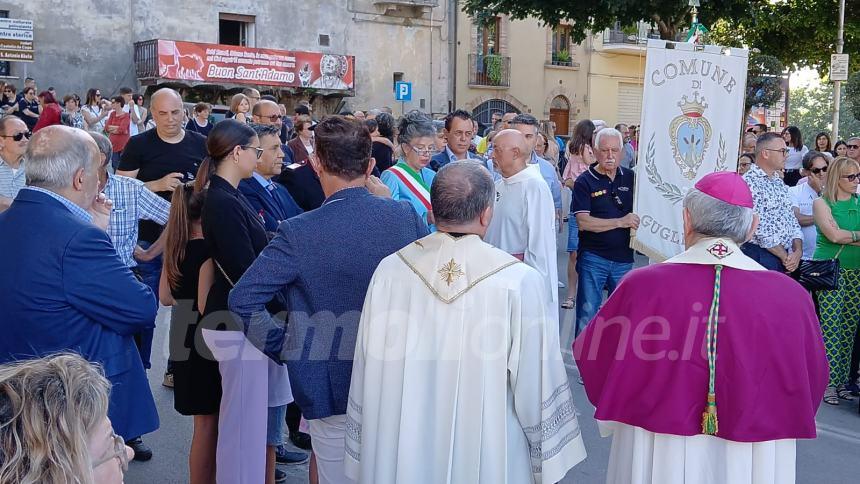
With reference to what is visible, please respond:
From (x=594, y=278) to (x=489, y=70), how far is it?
27.9m

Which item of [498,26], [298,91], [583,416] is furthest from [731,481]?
[498,26]

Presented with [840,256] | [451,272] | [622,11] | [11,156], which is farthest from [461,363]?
[622,11]

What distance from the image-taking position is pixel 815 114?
3859 cm

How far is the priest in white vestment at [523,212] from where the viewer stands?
5953 millimetres

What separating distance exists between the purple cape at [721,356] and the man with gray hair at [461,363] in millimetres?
330

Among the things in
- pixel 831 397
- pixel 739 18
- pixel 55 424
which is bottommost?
pixel 831 397

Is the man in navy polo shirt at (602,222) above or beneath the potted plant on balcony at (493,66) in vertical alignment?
beneath

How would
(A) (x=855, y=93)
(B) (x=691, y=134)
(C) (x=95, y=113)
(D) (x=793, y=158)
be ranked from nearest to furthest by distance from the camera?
(B) (x=691, y=134)
(D) (x=793, y=158)
(C) (x=95, y=113)
(A) (x=855, y=93)

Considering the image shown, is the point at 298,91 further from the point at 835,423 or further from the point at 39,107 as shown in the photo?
the point at 835,423

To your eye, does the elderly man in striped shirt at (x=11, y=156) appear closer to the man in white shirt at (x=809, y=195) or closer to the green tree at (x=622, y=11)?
the man in white shirt at (x=809, y=195)

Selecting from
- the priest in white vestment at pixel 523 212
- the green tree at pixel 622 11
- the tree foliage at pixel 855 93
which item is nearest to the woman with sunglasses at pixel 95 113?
the green tree at pixel 622 11

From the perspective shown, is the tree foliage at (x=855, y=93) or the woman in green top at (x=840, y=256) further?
the tree foliage at (x=855, y=93)

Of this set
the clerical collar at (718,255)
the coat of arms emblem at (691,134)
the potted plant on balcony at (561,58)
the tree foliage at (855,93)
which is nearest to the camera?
the clerical collar at (718,255)

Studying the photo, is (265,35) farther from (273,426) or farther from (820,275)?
(273,426)
